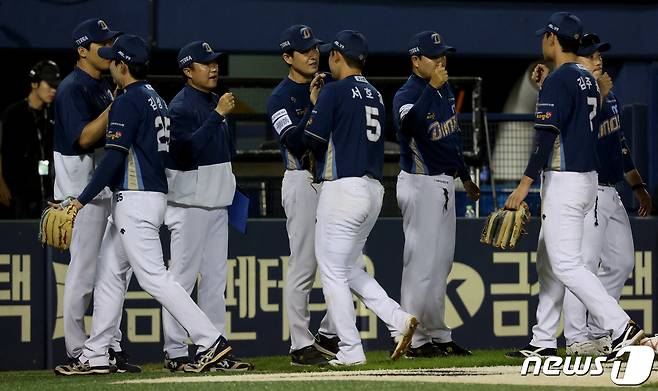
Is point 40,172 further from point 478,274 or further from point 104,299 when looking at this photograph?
point 478,274

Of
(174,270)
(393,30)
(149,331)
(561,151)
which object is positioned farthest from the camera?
(393,30)

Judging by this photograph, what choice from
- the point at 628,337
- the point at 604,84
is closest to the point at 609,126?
the point at 604,84

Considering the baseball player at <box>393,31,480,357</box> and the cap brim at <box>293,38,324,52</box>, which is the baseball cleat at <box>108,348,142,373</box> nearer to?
the baseball player at <box>393,31,480,357</box>

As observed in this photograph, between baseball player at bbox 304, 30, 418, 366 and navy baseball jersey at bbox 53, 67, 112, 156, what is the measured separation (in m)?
1.34

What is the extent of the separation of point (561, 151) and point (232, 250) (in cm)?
289

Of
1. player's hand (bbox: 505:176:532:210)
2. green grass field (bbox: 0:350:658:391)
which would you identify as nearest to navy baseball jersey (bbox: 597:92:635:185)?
player's hand (bbox: 505:176:532:210)

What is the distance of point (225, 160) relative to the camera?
886 cm

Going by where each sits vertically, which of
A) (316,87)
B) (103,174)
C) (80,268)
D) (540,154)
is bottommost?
(80,268)

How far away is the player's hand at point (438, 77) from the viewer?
8.88m

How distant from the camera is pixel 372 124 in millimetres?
8438

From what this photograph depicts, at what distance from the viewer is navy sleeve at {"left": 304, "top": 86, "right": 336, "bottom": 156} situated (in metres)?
8.29

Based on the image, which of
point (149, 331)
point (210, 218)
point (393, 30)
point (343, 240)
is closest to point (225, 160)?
point (210, 218)

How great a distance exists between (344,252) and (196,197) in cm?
98

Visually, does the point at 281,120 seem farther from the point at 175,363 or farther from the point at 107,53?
the point at 175,363
